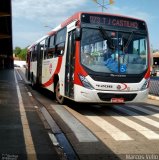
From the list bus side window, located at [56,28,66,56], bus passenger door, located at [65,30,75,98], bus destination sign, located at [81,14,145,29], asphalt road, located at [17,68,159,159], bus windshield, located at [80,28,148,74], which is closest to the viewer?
asphalt road, located at [17,68,159,159]

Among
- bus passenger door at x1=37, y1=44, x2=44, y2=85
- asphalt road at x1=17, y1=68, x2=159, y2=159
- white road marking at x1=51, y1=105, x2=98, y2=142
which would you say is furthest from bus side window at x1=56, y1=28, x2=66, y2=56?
bus passenger door at x1=37, y1=44, x2=44, y2=85

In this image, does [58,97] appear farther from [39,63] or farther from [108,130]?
[39,63]

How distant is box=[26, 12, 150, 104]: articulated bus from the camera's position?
A: 1198 cm

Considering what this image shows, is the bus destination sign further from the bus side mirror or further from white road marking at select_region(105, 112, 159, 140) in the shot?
white road marking at select_region(105, 112, 159, 140)

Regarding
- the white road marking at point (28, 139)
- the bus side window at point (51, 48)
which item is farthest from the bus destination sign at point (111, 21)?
the bus side window at point (51, 48)

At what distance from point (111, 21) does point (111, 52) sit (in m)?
1.05

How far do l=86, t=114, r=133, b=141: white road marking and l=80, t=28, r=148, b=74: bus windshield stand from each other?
1.47 meters

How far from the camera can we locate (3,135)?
28.5ft

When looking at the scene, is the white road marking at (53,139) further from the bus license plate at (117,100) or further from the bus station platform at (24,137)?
the bus license plate at (117,100)

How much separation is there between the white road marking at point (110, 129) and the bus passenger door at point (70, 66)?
1.27 meters

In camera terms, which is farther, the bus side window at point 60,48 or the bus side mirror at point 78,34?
the bus side window at point 60,48

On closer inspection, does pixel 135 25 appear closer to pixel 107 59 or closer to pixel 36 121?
pixel 107 59

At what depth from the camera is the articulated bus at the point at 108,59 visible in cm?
1198

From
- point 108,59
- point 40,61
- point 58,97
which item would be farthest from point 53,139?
point 40,61
